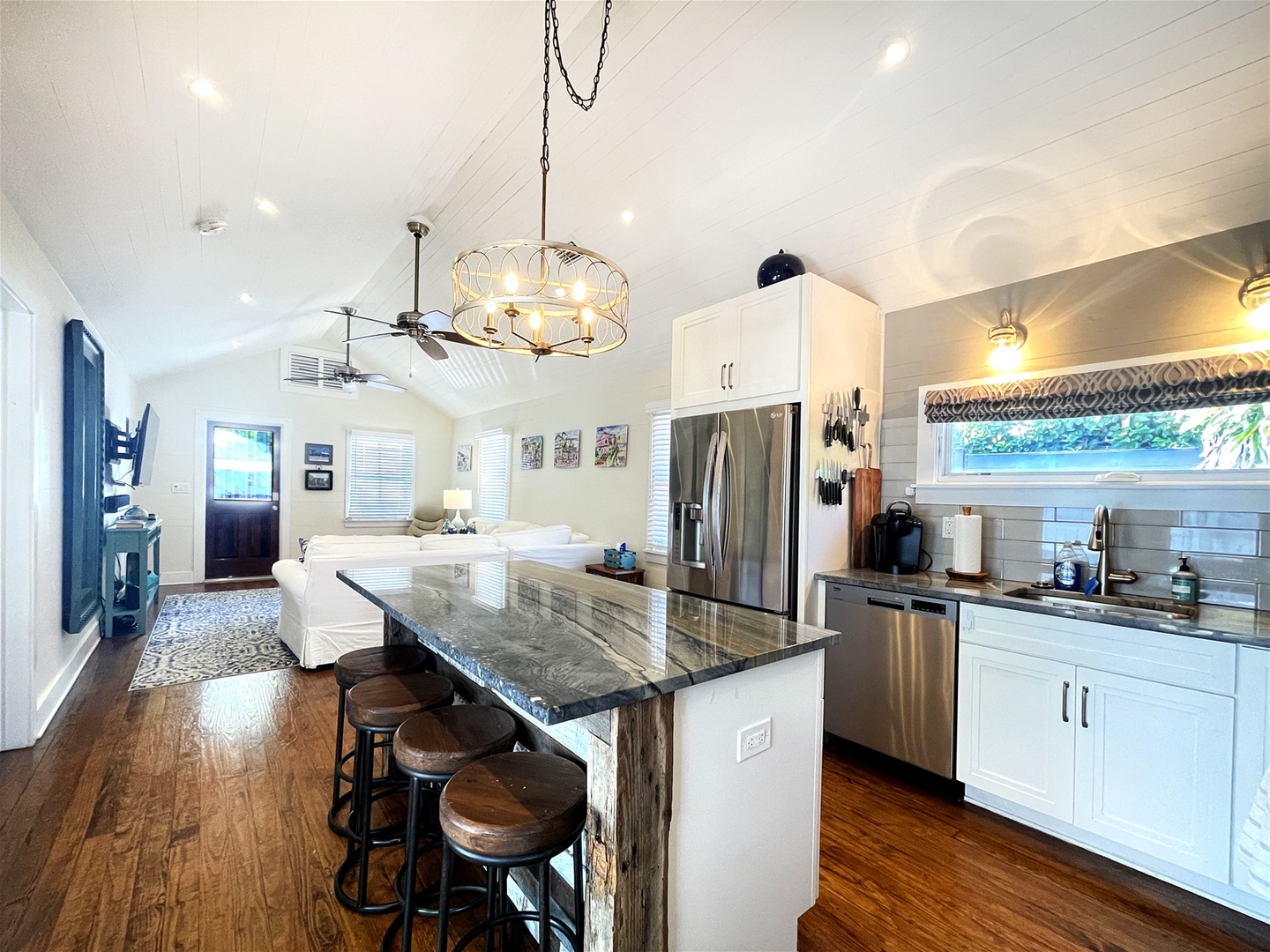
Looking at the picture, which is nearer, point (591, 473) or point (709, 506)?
point (709, 506)

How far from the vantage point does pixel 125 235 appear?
292cm

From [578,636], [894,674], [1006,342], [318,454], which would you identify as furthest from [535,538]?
[318,454]

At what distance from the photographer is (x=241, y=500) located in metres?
7.54

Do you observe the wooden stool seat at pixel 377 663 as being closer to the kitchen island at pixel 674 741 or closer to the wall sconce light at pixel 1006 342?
the kitchen island at pixel 674 741

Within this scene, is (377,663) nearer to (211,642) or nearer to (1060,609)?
(1060,609)

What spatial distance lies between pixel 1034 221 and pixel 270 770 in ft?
14.2

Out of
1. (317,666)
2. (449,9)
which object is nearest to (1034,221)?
(449,9)

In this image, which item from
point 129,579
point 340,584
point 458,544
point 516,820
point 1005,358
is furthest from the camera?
point 129,579

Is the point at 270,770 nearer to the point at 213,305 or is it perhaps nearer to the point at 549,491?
the point at 213,305

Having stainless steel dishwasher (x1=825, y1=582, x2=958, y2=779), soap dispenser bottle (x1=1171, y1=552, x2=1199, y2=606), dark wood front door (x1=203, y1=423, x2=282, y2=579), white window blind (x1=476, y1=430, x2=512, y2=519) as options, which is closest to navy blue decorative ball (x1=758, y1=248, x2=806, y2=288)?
stainless steel dishwasher (x1=825, y1=582, x2=958, y2=779)

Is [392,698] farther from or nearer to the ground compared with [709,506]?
nearer to the ground

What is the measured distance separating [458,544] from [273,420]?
5111mm

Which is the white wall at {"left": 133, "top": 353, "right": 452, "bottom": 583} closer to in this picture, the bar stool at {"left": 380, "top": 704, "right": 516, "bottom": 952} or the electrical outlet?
the bar stool at {"left": 380, "top": 704, "right": 516, "bottom": 952}

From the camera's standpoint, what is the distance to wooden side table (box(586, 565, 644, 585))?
4.87 meters
